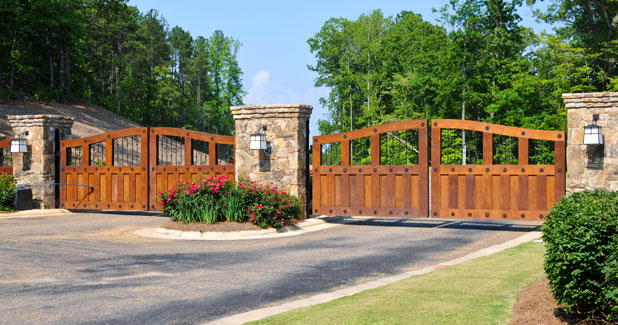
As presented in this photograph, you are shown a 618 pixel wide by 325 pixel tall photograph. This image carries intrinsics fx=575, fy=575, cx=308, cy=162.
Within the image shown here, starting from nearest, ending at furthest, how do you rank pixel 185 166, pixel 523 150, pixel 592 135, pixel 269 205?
pixel 592 135 < pixel 523 150 < pixel 269 205 < pixel 185 166

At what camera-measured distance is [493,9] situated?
134 ft

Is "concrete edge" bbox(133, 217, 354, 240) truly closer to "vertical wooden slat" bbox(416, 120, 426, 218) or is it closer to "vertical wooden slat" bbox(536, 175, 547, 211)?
"vertical wooden slat" bbox(416, 120, 426, 218)

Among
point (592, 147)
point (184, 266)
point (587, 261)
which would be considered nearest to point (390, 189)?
point (592, 147)

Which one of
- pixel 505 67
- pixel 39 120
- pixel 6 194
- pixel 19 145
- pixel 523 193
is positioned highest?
pixel 505 67

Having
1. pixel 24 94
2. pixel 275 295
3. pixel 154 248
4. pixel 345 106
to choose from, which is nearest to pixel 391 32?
pixel 345 106

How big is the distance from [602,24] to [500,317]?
4326cm

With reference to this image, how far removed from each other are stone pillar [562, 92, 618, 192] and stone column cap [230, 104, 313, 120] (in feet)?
23.0

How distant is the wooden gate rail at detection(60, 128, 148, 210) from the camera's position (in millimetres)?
18719

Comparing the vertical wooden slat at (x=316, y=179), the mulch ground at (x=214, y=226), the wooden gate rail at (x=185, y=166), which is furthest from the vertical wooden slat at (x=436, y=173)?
the wooden gate rail at (x=185, y=166)

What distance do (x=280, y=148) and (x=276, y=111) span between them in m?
1.08

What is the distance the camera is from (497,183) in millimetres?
14773

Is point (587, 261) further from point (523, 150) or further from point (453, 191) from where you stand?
point (453, 191)

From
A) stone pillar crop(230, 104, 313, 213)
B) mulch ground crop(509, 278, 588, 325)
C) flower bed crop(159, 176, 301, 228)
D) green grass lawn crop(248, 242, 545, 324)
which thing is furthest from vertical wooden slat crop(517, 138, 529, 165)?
mulch ground crop(509, 278, 588, 325)

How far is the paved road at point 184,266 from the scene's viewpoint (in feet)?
22.6
